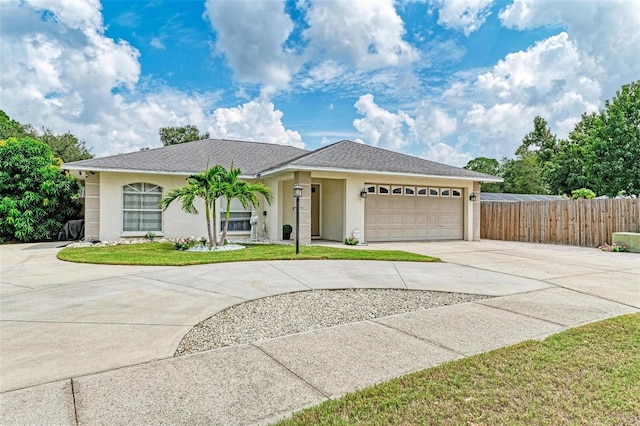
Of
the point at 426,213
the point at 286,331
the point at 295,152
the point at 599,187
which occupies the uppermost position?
the point at 295,152

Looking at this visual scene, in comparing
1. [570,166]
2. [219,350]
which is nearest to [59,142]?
[219,350]

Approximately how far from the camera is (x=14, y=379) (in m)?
3.09

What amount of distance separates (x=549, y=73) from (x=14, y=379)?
22304 mm

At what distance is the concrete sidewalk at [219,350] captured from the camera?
2740 mm

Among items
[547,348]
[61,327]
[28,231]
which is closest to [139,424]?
[61,327]

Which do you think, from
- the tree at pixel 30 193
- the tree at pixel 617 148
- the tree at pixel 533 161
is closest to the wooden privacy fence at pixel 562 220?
the tree at pixel 617 148

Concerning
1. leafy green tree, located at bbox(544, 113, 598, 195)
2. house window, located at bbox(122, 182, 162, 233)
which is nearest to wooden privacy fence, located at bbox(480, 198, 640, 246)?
leafy green tree, located at bbox(544, 113, 598, 195)

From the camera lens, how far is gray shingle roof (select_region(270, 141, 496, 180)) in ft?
45.0

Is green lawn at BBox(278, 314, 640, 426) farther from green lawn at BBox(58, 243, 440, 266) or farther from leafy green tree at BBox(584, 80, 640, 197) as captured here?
leafy green tree at BBox(584, 80, 640, 197)

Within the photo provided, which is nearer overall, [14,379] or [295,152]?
[14,379]

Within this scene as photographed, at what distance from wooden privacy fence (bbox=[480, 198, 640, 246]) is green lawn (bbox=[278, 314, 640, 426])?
1292cm

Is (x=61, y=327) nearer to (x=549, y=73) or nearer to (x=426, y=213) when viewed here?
(x=426, y=213)

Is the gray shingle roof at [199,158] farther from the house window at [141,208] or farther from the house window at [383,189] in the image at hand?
the house window at [383,189]

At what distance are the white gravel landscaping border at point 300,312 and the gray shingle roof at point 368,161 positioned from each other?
743cm
